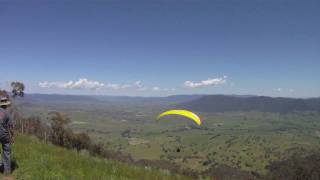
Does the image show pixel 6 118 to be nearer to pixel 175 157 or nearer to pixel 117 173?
pixel 117 173

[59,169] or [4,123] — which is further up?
[4,123]

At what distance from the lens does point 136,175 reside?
44.9 feet

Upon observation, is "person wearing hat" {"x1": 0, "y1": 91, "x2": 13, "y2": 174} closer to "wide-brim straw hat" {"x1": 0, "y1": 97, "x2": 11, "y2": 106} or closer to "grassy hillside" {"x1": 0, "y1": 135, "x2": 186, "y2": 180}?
"wide-brim straw hat" {"x1": 0, "y1": 97, "x2": 11, "y2": 106}

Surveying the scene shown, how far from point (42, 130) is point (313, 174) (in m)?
69.9

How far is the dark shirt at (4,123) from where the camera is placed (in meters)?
10.7

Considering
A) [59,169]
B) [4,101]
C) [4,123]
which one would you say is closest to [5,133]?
[4,123]

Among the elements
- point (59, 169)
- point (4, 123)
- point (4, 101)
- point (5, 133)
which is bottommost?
point (59, 169)

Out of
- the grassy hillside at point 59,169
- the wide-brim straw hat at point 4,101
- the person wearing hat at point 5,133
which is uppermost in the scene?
the wide-brim straw hat at point 4,101

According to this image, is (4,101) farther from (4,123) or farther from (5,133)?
(5,133)

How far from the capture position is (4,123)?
35.2 ft

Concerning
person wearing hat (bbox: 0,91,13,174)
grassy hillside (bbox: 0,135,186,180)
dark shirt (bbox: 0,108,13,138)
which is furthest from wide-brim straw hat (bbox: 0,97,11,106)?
grassy hillside (bbox: 0,135,186,180)

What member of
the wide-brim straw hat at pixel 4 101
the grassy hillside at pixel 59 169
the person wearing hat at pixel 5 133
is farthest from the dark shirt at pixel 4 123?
the grassy hillside at pixel 59 169

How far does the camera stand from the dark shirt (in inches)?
420

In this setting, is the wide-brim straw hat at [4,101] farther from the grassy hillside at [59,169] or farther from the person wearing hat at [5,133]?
the grassy hillside at [59,169]
